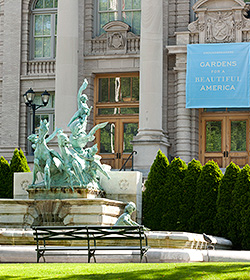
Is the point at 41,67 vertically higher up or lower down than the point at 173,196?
higher up

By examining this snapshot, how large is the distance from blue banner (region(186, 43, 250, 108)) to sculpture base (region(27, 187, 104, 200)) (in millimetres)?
12347

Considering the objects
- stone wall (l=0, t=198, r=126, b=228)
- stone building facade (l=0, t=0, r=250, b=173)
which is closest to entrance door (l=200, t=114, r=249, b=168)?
stone building facade (l=0, t=0, r=250, b=173)

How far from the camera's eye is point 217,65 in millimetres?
33750

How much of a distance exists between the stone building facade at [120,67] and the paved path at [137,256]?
54.7ft

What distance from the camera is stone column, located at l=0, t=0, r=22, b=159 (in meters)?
38.1

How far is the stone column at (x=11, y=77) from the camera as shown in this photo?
125 feet

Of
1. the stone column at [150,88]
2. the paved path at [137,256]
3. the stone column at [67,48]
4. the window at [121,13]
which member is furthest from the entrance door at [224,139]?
the paved path at [137,256]

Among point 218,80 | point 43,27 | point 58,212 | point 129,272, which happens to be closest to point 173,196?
point 58,212

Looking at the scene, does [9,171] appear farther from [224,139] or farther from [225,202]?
[224,139]

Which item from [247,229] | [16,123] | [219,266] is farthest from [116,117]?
[219,266]

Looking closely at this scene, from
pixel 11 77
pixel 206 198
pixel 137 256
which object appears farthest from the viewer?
pixel 11 77

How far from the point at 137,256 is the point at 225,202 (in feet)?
31.9

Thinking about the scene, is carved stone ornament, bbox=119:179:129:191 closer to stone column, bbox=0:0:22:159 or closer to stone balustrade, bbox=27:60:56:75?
stone column, bbox=0:0:22:159

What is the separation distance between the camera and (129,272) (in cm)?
1194
